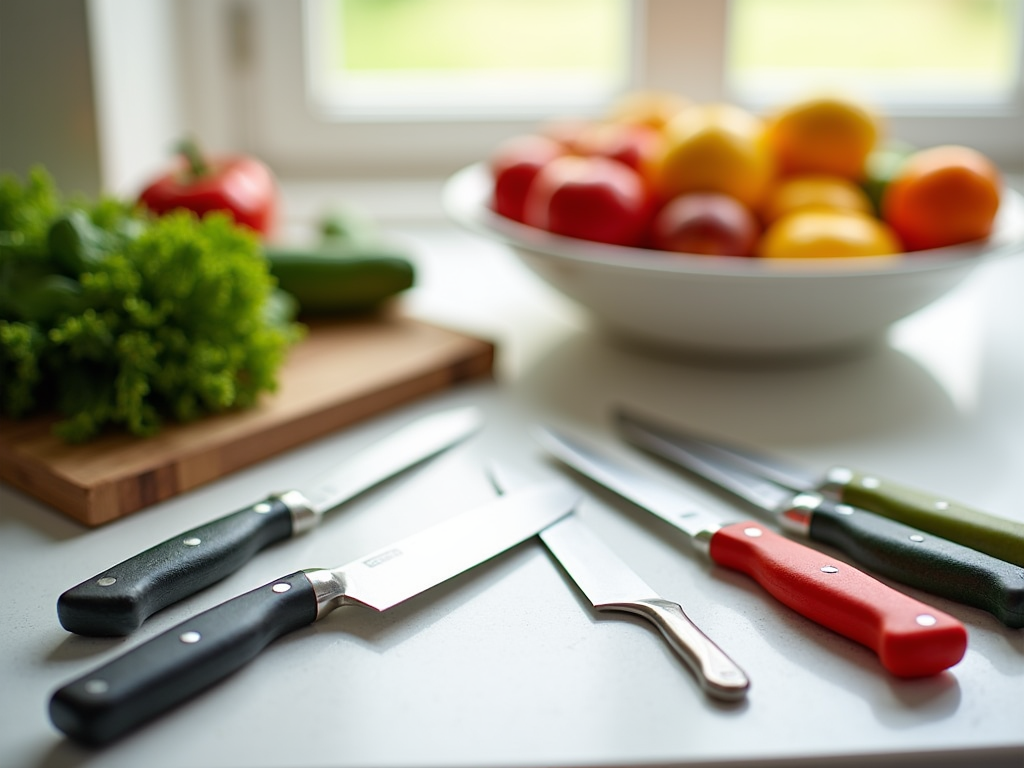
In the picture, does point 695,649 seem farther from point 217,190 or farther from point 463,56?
point 463,56

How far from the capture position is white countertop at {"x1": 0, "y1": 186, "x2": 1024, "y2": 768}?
0.55 meters

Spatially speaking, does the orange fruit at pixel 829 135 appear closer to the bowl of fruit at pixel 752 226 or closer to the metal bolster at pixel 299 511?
the bowl of fruit at pixel 752 226

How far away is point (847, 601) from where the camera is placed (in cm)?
63

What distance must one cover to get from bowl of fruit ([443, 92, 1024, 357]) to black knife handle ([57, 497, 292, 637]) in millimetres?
398

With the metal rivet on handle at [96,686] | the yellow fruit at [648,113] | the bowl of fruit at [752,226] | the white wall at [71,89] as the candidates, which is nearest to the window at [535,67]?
the white wall at [71,89]

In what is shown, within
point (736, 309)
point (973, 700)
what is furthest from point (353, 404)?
point (973, 700)

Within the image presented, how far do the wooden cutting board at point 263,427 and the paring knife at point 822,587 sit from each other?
0.26 metres

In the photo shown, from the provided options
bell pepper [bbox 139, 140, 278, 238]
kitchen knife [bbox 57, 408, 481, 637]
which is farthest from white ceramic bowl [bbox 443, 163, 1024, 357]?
bell pepper [bbox 139, 140, 278, 238]

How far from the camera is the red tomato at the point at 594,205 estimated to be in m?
1.00

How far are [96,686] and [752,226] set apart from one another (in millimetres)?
744

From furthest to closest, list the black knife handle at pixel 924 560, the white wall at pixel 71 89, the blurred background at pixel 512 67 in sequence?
the blurred background at pixel 512 67, the white wall at pixel 71 89, the black knife handle at pixel 924 560

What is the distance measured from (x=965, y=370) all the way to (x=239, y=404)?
74cm

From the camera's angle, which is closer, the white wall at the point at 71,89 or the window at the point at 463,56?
the white wall at the point at 71,89

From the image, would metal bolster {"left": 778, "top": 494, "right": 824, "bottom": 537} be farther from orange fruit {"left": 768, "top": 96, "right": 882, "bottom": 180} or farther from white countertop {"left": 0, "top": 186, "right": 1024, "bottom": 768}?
orange fruit {"left": 768, "top": 96, "right": 882, "bottom": 180}
